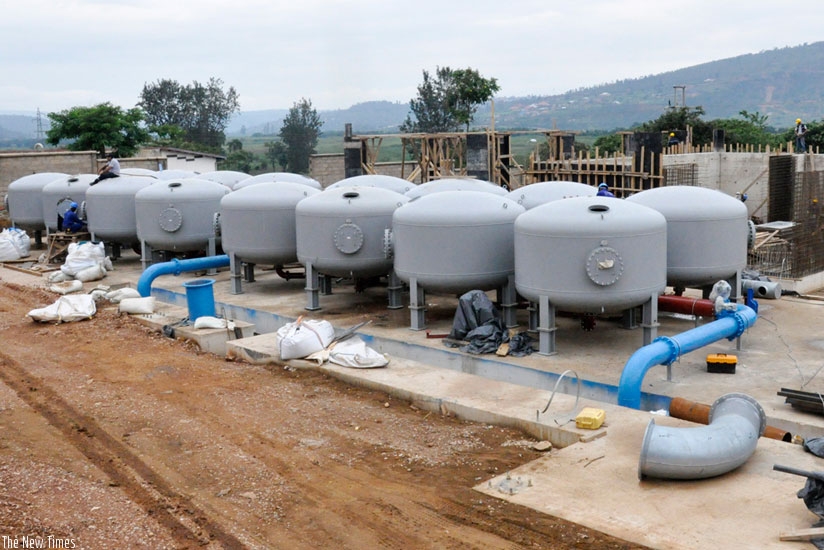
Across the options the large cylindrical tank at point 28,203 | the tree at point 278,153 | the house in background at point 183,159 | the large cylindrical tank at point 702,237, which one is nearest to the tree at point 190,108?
the tree at point 278,153

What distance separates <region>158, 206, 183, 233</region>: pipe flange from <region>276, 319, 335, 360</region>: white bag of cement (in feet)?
23.4

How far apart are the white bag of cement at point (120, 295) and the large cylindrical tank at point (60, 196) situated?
7292 millimetres

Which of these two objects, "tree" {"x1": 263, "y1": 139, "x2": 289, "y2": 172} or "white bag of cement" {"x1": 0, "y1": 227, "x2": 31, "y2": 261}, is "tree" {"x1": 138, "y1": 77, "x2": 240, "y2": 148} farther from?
"white bag of cement" {"x1": 0, "y1": 227, "x2": 31, "y2": 261}

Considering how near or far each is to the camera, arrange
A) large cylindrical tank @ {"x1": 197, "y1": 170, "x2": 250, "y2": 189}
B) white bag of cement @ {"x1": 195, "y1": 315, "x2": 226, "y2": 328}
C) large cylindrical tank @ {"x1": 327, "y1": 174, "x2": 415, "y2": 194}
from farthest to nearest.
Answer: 1. large cylindrical tank @ {"x1": 197, "y1": 170, "x2": 250, "y2": 189}
2. large cylindrical tank @ {"x1": 327, "y1": 174, "x2": 415, "y2": 194}
3. white bag of cement @ {"x1": 195, "y1": 315, "x2": 226, "y2": 328}

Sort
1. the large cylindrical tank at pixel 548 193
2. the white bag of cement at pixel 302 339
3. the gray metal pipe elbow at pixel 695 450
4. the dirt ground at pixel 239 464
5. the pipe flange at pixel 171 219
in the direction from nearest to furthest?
the dirt ground at pixel 239 464 < the gray metal pipe elbow at pixel 695 450 < the white bag of cement at pixel 302 339 < the large cylindrical tank at pixel 548 193 < the pipe flange at pixel 171 219

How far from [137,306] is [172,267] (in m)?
1.99

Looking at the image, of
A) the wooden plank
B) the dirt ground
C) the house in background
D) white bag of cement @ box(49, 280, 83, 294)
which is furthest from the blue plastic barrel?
the house in background

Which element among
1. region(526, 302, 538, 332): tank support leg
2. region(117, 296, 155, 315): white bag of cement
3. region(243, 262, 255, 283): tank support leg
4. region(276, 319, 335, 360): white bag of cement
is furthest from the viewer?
region(243, 262, 255, 283): tank support leg

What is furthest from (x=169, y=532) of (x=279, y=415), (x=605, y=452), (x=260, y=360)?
(x=260, y=360)

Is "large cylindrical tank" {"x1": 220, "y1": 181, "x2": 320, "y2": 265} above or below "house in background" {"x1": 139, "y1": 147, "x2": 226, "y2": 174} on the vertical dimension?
below

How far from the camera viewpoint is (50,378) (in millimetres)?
11586

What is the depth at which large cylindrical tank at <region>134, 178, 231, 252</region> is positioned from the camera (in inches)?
732

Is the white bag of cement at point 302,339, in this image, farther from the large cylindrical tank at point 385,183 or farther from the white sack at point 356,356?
the large cylindrical tank at point 385,183

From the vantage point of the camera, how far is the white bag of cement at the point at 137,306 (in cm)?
1531
